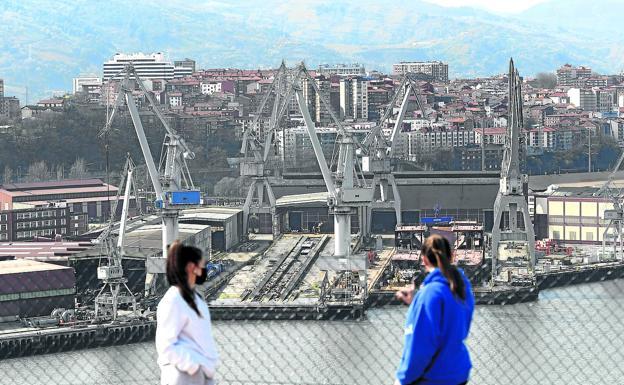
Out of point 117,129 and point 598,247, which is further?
point 117,129

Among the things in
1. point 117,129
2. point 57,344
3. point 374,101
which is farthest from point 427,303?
point 374,101

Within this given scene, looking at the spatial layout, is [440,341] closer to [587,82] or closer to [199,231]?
[199,231]

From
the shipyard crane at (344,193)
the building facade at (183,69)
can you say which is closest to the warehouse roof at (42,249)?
the shipyard crane at (344,193)

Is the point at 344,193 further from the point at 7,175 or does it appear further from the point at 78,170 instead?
the point at 7,175

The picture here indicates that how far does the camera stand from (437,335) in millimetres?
1895

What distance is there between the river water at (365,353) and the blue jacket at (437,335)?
125 inches

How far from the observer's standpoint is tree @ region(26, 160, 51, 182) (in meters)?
A: 18.8

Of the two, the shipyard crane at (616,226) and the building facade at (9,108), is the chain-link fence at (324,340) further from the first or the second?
the building facade at (9,108)

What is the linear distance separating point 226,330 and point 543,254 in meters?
5.12

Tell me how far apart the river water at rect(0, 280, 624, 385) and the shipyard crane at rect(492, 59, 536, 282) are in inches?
97.8

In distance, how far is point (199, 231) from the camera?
11547 millimetres

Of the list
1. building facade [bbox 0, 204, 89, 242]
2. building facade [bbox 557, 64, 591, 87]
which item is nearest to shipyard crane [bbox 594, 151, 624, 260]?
building facade [bbox 0, 204, 89, 242]

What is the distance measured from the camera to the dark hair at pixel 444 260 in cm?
191

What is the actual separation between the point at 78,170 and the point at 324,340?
11875 millimetres
